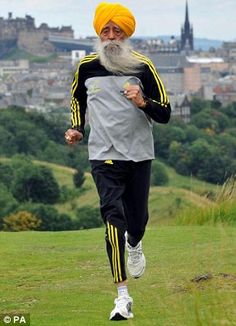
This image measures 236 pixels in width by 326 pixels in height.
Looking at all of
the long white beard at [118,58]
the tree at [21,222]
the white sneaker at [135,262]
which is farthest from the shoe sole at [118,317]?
the tree at [21,222]

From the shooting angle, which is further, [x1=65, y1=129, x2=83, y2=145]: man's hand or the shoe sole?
[x1=65, y1=129, x2=83, y2=145]: man's hand

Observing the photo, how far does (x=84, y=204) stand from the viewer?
48219 mm

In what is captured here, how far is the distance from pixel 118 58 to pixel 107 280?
1.22 meters

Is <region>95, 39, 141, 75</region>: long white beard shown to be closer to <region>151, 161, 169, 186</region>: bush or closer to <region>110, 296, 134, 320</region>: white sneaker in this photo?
<region>110, 296, 134, 320</region>: white sneaker

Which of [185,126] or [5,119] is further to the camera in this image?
[185,126]

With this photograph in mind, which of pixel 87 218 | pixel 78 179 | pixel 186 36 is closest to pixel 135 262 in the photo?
pixel 87 218

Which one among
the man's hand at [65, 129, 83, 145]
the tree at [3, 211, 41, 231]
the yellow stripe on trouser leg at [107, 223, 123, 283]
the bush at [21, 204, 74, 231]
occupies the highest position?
the man's hand at [65, 129, 83, 145]

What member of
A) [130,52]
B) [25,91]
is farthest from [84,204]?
[25,91]

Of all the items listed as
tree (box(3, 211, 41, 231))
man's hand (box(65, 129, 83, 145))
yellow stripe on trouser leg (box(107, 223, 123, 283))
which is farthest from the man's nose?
tree (box(3, 211, 41, 231))

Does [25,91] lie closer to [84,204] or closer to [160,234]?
[84,204]

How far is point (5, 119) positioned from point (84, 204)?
22.2 meters

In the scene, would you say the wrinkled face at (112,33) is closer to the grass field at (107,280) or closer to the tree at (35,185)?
the grass field at (107,280)

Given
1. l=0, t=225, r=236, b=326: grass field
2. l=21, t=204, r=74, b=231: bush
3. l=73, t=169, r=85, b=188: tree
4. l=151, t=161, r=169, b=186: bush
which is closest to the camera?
l=0, t=225, r=236, b=326: grass field

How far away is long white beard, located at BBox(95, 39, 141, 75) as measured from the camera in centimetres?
495
